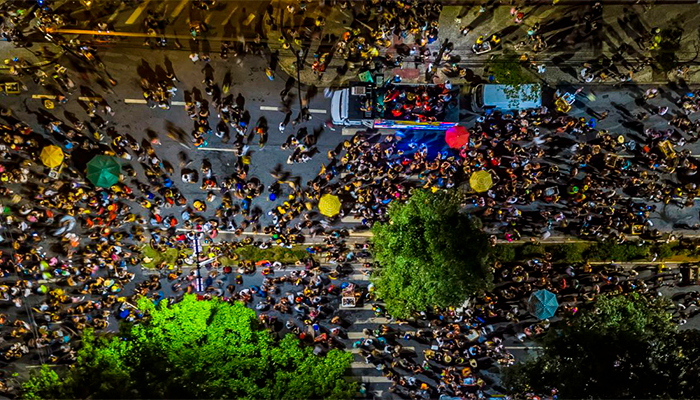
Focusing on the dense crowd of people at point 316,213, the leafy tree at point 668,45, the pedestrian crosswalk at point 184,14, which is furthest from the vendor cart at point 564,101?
the pedestrian crosswalk at point 184,14

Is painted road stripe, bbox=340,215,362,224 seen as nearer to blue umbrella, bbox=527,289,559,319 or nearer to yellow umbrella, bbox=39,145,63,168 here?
blue umbrella, bbox=527,289,559,319

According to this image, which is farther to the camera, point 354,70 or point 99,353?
point 354,70

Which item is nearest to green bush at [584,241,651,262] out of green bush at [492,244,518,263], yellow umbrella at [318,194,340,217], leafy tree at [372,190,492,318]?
green bush at [492,244,518,263]

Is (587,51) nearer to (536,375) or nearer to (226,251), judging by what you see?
(536,375)

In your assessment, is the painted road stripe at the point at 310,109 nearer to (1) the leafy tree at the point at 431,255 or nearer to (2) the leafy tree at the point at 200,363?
(1) the leafy tree at the point at 431,255

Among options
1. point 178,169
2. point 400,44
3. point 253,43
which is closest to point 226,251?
point 178,169

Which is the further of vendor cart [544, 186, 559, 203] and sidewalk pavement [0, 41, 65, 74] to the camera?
vendor cart [544, 186, 559, 203]
